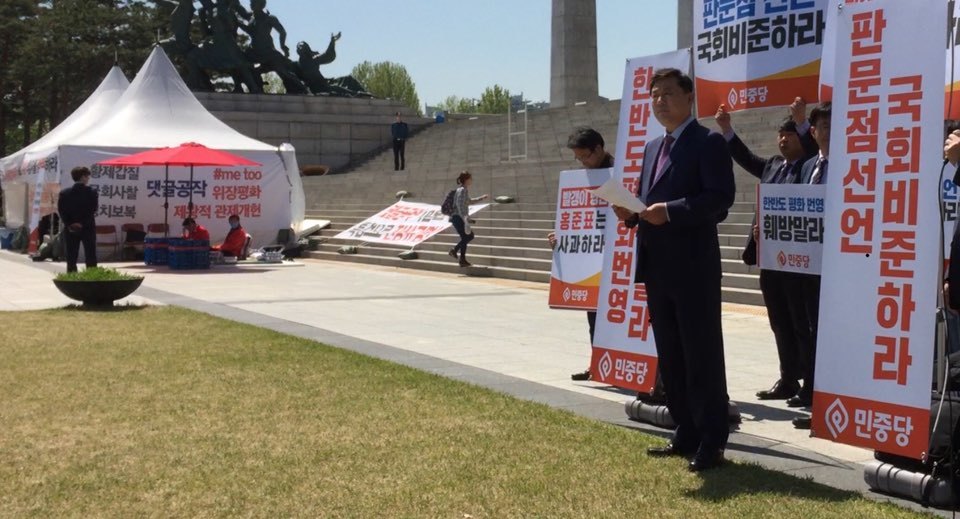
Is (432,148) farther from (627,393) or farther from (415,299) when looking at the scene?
(627,393)

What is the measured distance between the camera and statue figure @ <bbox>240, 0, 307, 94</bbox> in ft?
141

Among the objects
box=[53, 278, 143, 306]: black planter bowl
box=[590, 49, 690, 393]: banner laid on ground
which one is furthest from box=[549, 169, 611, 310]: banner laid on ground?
box=[53, 278, 143, 306]: black planter bowl

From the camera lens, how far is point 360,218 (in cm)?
2806

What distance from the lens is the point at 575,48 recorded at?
138 feet

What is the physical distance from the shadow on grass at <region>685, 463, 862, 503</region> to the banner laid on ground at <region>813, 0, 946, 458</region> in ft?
0.82

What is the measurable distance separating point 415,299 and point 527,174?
9820 millimetres

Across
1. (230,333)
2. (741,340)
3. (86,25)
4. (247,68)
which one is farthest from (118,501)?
(86,25)

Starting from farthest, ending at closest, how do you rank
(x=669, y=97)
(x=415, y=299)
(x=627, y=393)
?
(x=415, y=299) → (x=627, y=393) → (x=669, y=97)

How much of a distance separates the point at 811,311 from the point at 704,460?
6.65 feet

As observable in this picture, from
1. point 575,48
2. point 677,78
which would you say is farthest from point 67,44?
point 677,78

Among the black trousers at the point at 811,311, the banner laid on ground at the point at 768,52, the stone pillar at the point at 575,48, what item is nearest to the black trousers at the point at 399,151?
the stone pillar at the point at 575,48

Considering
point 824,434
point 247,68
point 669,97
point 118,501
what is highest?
point 247,68

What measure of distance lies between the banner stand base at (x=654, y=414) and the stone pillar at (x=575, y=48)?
35605mm

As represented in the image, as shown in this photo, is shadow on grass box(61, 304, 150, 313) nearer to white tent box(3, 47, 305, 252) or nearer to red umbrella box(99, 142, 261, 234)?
red umbrella box(99, 142, 261, 234)
